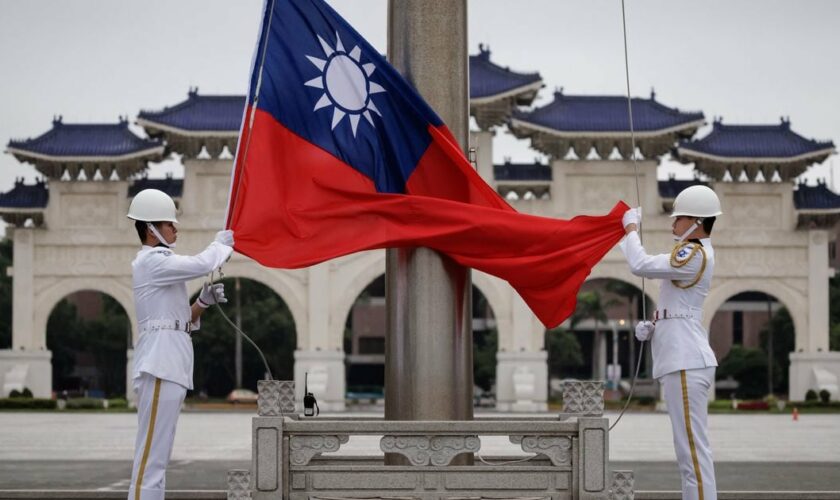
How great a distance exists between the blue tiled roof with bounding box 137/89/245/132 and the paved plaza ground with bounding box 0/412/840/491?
896cm

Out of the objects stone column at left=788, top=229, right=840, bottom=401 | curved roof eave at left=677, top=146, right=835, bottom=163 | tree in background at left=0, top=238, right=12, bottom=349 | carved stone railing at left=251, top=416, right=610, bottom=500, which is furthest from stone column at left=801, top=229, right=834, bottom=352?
carved stone railing at left=251, top=416, right=610, bottom=500

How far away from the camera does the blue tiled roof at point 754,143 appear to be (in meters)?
32.9

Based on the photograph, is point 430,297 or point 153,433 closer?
point 153,433

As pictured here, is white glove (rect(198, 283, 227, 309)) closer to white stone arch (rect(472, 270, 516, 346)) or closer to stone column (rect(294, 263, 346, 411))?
stone column (rect(294, 263, 346, 411))

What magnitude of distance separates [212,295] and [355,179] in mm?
881

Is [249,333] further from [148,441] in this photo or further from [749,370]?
[148,441]

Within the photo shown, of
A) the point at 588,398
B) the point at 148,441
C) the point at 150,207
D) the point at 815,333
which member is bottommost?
the point at 815,333

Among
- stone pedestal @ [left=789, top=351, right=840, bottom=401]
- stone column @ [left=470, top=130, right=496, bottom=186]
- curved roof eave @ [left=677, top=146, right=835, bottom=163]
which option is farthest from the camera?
curved roof eave @ [left=677, top=146, right=835, bottom=163]

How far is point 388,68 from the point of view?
6.29 meters

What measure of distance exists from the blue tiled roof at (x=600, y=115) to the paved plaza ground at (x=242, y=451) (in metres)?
8.73

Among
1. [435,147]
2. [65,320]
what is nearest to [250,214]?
[435,147]

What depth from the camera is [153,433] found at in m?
5.75

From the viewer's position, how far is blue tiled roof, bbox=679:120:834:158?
32875 mm

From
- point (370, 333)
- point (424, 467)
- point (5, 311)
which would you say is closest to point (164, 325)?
point (424, 467)
